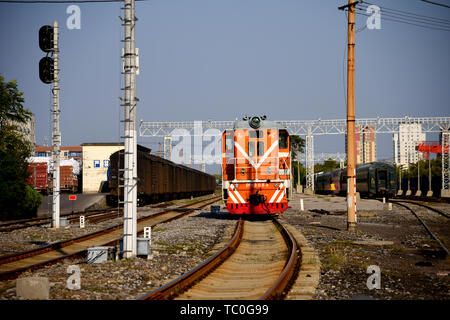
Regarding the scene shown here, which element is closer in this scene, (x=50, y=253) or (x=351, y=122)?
(x=50, y=253)

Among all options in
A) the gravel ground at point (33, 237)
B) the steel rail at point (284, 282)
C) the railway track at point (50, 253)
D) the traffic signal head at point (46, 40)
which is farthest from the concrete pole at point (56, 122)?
the steel rail at point (284, 282)

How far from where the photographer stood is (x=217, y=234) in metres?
14.9

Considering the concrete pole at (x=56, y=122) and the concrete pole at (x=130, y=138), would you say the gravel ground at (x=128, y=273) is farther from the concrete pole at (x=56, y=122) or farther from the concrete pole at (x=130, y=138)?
the concrete pole at (x=56, y=122)

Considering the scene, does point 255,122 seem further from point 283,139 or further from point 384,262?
point 384,262

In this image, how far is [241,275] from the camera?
834cm

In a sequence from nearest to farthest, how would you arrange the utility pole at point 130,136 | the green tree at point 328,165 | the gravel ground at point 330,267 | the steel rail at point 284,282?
the steel rail at point 284,282
the gravel ground at point 330,267
the utility pole at point 130,136
the green tree at point 328,165

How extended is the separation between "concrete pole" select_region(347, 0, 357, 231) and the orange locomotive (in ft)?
7.80

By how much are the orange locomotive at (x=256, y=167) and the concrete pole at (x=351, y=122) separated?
2.38 m

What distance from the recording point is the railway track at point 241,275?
652 centimetres

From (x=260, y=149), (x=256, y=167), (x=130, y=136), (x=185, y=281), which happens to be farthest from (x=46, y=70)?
(x=185, y=281)

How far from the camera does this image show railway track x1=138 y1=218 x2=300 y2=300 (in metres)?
6.52

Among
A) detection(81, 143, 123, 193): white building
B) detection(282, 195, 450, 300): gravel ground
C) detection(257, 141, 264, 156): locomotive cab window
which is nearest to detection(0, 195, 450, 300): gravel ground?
detection(282, 195, 450, 300): gravel ground

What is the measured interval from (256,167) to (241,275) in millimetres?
9509
